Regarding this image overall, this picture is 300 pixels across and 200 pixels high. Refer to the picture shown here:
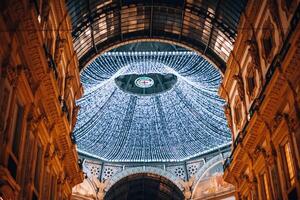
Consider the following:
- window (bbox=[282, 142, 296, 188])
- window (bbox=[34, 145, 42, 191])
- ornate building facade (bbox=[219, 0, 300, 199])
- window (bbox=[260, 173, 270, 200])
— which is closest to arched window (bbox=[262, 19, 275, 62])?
ornate building facade (bbox=[219, 0, 300, 199])

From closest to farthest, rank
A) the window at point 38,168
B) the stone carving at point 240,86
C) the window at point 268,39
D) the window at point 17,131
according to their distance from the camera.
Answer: the window at point 17,131 < the window at point 38,168 < the window at point 268,39 < the stone carving at point 240,86

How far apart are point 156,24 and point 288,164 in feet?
58.7

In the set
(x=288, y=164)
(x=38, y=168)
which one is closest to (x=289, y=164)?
(x=288, y=164)

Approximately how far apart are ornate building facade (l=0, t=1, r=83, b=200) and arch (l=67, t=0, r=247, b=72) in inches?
168

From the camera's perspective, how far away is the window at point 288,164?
23141 mm

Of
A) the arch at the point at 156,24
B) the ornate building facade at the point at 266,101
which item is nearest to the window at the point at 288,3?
the ornate building facade at the point at 266,101

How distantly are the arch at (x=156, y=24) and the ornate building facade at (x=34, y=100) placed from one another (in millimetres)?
4267

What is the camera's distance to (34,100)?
75.7 feet

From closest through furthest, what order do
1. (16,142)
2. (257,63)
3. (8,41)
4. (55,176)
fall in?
(8,41) < (16,142) < (257,63) < (55,176)

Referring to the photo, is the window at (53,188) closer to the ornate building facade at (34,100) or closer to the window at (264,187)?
the ornate building facade at (34,100)

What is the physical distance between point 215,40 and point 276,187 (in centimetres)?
1446

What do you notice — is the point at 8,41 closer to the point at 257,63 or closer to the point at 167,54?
the point at 257,63

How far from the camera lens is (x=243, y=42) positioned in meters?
29.9

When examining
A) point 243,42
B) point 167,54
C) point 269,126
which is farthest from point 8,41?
point 167,54
